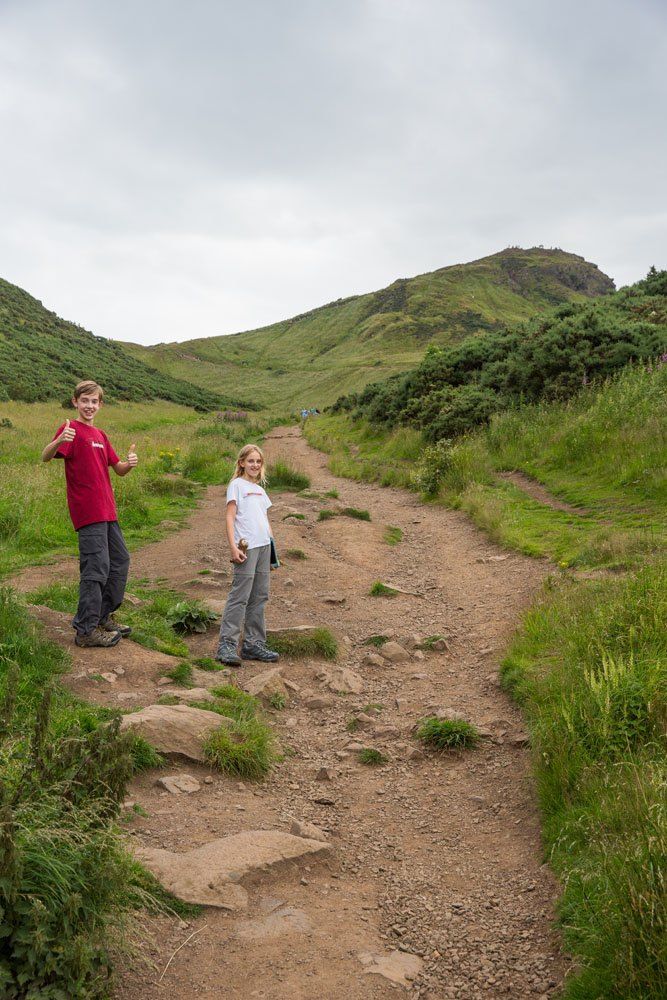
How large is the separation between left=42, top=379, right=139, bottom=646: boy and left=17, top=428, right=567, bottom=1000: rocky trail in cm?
24

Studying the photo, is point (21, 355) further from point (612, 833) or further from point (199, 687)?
point (612, 833)

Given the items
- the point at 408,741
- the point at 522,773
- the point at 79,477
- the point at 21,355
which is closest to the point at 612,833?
the point at 522,773

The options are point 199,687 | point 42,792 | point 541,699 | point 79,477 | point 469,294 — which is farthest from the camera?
point 469,294

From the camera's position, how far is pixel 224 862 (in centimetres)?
345

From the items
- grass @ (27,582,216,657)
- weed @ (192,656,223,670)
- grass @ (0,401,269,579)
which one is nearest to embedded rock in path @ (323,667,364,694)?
Result: weed @ (192,656,223,670)

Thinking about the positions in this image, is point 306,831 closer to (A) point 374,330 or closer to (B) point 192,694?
(B) point 192,694

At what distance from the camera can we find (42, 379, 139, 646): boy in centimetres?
595

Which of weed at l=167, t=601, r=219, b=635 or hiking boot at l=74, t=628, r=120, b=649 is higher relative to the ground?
hiking boot at l=74, t=628, r=120, b=649

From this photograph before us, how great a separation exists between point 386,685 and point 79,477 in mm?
3352

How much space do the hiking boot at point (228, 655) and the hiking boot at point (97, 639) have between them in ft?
3.11

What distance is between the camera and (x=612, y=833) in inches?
123

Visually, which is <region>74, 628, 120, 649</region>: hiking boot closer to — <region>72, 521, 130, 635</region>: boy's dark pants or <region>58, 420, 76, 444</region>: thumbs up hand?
<region>72, 521, 130, 635</region>: boy's dark pants

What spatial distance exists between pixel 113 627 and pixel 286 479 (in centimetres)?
1070

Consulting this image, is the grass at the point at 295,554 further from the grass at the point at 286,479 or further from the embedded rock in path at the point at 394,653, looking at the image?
the grass at the point at 286,479
